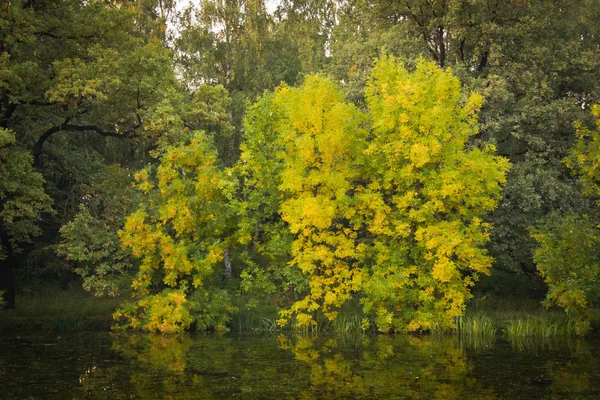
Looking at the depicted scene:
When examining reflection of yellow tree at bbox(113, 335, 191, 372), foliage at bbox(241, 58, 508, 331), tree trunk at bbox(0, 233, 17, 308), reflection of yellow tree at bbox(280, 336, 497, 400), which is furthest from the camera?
tree trunk at bbox(0, 233, 17, 308)

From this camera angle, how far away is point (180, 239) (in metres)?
29.4

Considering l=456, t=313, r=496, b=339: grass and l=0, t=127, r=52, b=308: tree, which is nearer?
l=456, t=313, r=496, b=339: grass

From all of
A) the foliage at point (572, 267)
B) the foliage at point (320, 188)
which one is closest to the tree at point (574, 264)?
the foliage at point (572, 267)

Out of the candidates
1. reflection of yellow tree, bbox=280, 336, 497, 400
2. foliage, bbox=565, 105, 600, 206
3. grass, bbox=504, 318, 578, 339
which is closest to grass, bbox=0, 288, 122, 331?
reflection of yellow tree, bbox=280, 336, 497, 400

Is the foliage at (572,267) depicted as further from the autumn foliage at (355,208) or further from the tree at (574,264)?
the autumn foliage at (355,208)

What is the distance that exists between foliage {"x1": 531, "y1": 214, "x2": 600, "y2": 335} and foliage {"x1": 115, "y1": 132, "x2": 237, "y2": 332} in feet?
42.8

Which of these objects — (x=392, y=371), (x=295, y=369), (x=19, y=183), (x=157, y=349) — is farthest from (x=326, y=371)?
(x=19, y=183)

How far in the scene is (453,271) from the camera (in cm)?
2631

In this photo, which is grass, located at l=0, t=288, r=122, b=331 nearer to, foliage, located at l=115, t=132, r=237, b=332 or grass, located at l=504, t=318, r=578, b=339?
foliage, located at l=115, t=132, r=237, b=332

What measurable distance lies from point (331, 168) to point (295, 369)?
13.4m

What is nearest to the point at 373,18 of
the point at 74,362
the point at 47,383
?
the point at 74,362

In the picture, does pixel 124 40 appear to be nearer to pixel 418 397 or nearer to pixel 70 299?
pixel 70 299

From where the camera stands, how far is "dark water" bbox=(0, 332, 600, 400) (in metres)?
13.4

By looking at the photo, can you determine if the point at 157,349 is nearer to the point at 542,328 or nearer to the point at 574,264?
the point at 542,328
